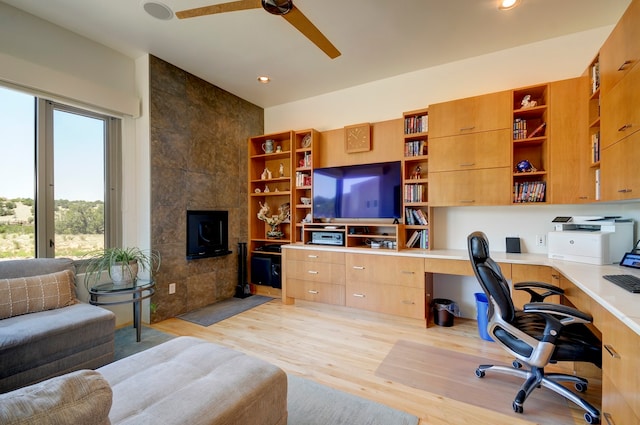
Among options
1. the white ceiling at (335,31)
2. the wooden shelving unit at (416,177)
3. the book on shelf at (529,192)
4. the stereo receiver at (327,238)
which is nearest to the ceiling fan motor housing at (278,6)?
the white ceiling at (335,31)

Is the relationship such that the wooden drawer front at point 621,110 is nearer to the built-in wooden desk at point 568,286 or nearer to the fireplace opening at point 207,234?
the built-in wooden desk at point 568,286

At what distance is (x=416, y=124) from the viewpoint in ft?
10.7

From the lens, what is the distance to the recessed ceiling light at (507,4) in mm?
2248

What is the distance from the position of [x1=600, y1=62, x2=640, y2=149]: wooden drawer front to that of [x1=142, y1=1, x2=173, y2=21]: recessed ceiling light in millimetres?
3322

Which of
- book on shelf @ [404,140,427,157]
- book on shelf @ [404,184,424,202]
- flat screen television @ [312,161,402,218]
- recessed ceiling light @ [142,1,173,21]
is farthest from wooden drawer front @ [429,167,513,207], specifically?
recessed ceiling light @ [142,1,173,21]

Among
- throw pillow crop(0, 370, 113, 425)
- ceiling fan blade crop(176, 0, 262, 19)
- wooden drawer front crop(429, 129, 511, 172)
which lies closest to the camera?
throw pillow crop(0, 370, 113, 425)

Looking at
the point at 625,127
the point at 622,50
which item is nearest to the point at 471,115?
the point at 622,50

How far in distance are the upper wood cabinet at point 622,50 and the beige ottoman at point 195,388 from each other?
9.08 ft

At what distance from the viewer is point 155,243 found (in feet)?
10.3

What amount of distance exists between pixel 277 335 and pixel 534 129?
10.9ft

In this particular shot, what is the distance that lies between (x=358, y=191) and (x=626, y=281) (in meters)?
2.43

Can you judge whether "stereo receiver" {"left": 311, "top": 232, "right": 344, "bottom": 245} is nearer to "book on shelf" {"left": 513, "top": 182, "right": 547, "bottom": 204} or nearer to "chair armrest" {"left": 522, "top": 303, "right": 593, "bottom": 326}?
"book on shelf" {"left": 513, "top": 182, "right": 547, "bottom": 204}

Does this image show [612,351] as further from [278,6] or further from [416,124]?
[278,6]

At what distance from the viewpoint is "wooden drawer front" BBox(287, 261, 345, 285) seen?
3.36 m
